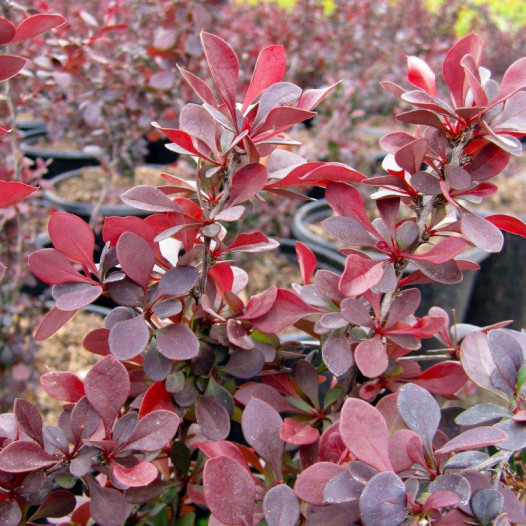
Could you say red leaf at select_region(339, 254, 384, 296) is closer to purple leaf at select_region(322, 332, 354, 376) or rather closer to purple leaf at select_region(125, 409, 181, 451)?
purple leaf at select_region(322, 332, 354, 376)

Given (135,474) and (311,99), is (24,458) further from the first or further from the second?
(311,99)

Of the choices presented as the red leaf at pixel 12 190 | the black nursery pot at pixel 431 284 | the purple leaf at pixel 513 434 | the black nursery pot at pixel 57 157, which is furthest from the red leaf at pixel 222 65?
the black nursery pot at pixel 57 157

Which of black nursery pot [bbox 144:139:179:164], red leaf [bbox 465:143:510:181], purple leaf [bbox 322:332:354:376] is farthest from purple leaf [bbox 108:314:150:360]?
black nursery pot [bbox 144:139:179:164]

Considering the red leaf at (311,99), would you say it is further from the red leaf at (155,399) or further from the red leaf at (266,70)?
the red leaf at (155,399)

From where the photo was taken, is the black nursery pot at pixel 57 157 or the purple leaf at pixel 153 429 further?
the black nursery pot at pixel 57 157

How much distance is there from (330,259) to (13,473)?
1.77 m

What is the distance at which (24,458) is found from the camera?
565mm

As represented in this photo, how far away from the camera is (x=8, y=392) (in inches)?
59.7

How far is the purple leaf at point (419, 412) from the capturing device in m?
0.57

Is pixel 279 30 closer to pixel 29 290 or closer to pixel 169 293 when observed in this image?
pixel 29 290

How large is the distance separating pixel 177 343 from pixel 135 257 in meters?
0.10

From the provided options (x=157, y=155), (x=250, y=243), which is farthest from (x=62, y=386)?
(x=157, y=155)

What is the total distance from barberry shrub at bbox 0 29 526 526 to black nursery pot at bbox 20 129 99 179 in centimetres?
248

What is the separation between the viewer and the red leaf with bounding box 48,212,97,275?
63 centimetres
